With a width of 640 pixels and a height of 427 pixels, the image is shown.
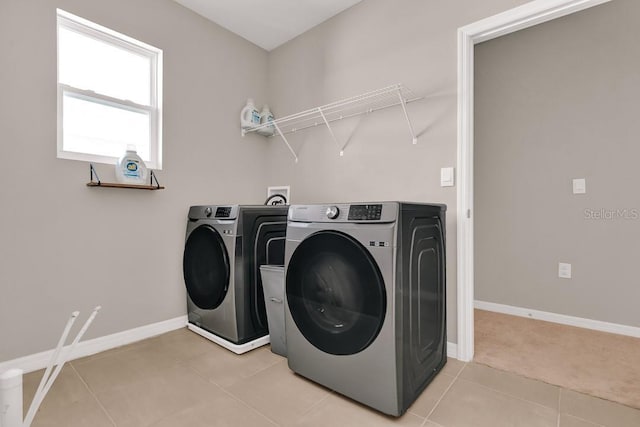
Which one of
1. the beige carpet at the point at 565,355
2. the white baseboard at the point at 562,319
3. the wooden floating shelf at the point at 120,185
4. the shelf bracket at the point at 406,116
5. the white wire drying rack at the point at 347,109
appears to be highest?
the white wire drying rack at the point at 347,109

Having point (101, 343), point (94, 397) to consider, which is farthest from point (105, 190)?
point (94, 397)

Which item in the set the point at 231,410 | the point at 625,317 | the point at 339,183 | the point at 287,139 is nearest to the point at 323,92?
the point at 287,139

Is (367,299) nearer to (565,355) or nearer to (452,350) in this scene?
(452,350)

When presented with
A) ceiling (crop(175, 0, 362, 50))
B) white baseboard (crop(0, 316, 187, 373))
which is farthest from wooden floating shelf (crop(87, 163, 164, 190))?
ceiling (crop(175, 0, 362, 50))

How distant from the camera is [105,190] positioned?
1.99 meters

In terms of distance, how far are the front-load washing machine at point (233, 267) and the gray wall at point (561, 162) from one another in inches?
78.5

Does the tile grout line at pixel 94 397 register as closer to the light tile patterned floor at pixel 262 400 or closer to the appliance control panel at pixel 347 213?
the light tile patterned floor at pixel 262 400

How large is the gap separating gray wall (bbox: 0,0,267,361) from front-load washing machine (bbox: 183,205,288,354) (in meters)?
0.27

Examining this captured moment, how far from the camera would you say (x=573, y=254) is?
2.43 meters

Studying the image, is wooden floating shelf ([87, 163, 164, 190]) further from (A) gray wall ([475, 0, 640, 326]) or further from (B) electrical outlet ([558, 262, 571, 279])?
(B) electrical outlet ([558, 262, 571, 279])

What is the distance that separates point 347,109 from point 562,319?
7.78ft

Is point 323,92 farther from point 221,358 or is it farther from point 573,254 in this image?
point 573,254

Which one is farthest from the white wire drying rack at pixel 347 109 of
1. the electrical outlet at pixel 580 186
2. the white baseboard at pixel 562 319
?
the white baseboard at pixel 562 319

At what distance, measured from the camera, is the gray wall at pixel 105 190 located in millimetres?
1675
